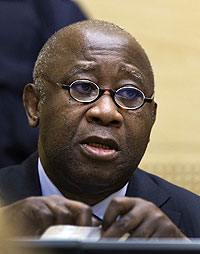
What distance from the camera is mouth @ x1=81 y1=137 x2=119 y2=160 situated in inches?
66.5

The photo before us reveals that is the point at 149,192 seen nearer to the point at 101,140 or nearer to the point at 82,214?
the point at 101,140

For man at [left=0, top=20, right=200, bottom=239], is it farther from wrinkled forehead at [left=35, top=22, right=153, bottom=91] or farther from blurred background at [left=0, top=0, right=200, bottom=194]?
blurred background at [left=0, top=0, right=200, bottom=194]

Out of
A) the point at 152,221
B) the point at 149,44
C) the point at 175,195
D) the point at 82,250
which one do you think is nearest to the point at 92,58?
the point at 175,195

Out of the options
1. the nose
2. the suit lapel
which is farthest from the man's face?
the suit lapel

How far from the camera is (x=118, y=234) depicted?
1.15 meters

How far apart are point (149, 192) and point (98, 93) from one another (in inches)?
17.7

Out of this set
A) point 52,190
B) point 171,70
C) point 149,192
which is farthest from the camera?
point 171,70

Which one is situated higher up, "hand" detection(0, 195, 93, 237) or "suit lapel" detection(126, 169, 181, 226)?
"hand" detection(0, 195, 93, 237)

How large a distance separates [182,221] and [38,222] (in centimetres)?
79

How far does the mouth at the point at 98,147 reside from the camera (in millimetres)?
1688

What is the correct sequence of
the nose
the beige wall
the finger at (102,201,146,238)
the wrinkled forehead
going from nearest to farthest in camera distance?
the finger at (102,201,146,238) < the nose < the wrinkled forehead < the beige wall

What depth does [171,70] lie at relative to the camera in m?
4.35

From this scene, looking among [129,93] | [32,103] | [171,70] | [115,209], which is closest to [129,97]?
[129,93]

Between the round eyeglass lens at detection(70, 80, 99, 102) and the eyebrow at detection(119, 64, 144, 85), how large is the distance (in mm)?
105
